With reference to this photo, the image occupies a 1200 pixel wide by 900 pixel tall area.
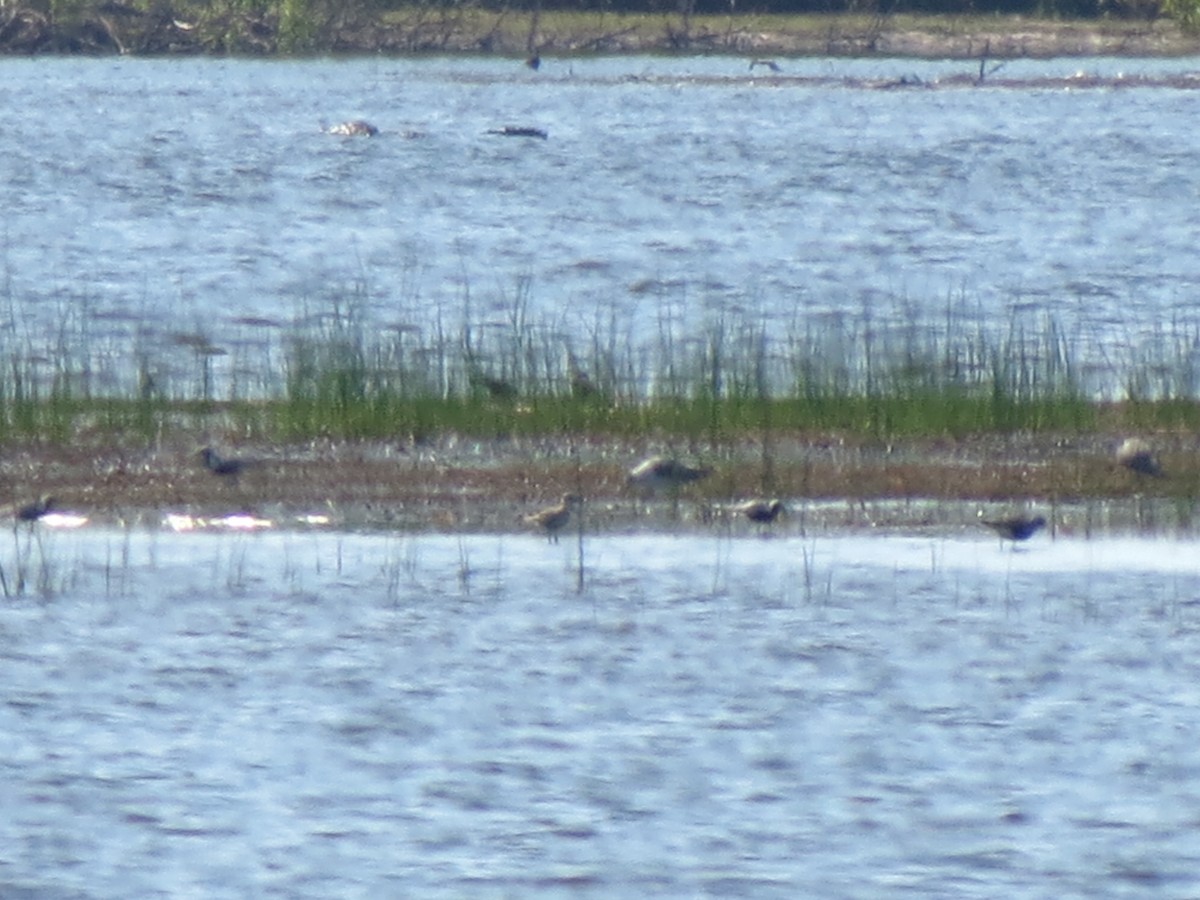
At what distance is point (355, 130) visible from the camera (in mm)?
40406

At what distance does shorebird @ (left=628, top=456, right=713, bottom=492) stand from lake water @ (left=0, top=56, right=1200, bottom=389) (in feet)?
6.65

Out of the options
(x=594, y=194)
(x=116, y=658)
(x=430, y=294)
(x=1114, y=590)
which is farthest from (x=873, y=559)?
(x=594, y=194)

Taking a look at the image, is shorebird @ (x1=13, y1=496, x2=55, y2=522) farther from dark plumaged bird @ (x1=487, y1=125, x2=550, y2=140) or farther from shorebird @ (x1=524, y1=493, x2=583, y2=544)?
dark plumaged bird @ (x1=487, y1=125, x2=550, y2=140)

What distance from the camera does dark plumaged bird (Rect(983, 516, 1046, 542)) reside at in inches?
460

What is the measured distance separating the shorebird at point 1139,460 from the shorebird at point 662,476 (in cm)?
176

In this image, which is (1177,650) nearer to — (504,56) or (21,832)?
(21,832)

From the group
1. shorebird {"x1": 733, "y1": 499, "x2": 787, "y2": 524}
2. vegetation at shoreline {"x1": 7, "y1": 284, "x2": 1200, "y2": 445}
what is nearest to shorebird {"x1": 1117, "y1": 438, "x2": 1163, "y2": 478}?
vegetation at shoreline {"x1": 7, "y1": 284, "x2": 1200, "y2": 445}

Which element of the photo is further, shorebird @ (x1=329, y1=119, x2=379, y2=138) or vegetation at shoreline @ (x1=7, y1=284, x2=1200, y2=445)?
shorebird @ (x1=329, y1=119, x2=379, y2=138)

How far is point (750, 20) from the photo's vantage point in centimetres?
5638

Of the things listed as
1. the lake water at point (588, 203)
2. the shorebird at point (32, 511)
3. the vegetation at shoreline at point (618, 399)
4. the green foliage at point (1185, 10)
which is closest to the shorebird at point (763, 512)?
the vegetation at shoreline at point (618, 399)

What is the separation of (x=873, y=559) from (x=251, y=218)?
62.5 ft

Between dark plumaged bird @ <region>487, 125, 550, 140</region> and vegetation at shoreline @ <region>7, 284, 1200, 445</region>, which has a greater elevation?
dark plumaged bird @ <region>487, 125, 550, 140</region>

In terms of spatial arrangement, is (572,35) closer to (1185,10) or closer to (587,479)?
(1185,10)

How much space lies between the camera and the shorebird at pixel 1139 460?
12555 mm
